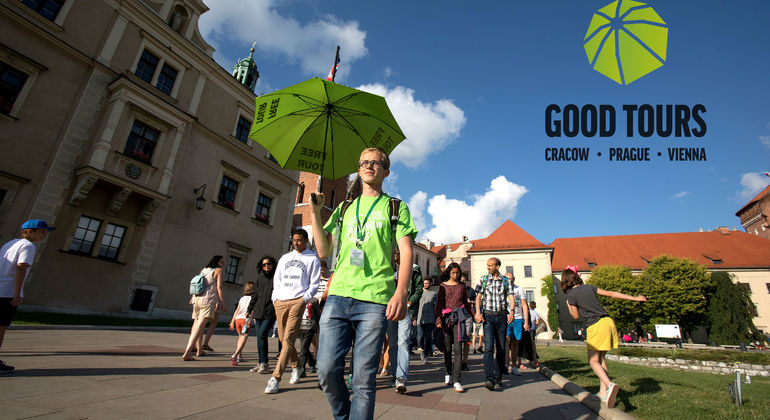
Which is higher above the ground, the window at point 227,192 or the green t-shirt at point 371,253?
the window at point 227,192

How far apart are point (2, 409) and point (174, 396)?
1.23 meters

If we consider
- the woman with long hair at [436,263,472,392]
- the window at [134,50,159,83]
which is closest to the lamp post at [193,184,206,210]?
the window at [134,50,159,83]

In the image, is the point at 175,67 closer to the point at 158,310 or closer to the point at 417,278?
the point at 158,310

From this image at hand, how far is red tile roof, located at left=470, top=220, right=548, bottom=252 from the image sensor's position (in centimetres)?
4791

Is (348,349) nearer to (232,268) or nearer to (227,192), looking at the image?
(232,268)

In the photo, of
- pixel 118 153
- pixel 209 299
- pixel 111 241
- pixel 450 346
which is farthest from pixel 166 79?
pixel 450 346

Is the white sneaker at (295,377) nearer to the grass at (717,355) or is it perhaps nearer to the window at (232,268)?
the grass at (717,355)

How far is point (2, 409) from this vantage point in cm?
269

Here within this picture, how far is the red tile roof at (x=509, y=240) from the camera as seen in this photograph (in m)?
47.9

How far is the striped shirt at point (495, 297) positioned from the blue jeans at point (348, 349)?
4.29 m

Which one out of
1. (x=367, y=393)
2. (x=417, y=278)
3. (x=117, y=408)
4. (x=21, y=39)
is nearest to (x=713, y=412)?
(x=417, y=278)

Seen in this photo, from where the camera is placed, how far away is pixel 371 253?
7.89 ft

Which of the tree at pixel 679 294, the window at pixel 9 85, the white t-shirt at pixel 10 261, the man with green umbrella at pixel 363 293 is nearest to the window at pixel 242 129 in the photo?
the window at pixel 9 85

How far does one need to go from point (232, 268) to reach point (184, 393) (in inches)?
653
